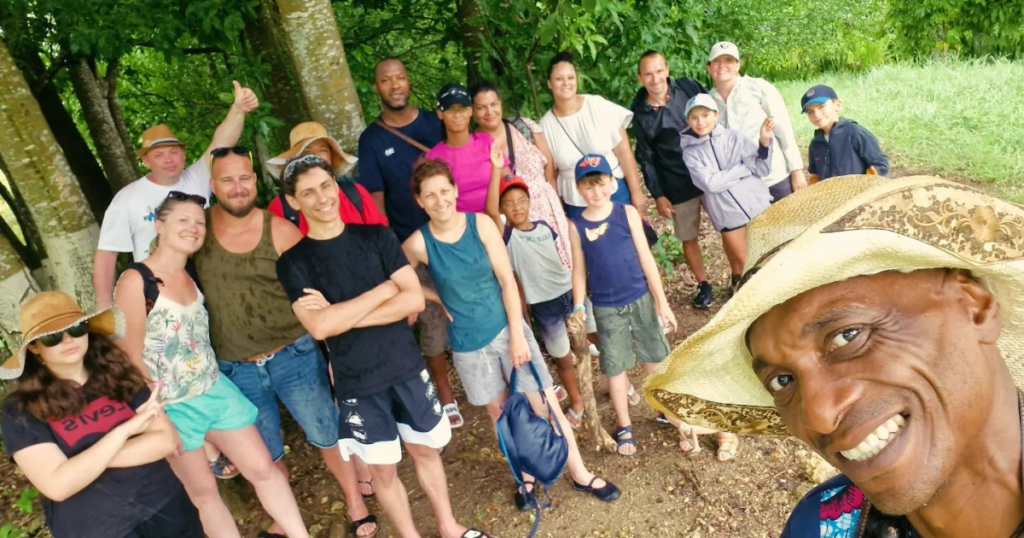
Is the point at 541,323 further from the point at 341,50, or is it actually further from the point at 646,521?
→ the point at 341,50

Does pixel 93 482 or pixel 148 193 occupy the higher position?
pixel 148 193

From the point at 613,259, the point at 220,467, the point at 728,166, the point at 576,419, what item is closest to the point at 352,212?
the point at 613,259

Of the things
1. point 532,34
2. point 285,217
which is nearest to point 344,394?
point 285,217

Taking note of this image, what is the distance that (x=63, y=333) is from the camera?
2.81 metres

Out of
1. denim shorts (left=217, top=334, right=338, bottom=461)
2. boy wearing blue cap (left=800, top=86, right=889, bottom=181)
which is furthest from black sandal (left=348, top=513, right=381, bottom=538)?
boy wearing blue cap (left=800, top=86, right=889, bottom=181)

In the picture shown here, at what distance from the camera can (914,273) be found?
1.21m

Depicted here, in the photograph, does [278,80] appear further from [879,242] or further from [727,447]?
[879,242]

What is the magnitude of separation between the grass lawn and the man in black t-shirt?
19.9 ft

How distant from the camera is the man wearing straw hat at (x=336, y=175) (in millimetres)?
3920

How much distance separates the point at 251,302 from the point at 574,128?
7.85 ft

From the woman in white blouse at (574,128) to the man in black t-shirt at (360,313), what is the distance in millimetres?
1753

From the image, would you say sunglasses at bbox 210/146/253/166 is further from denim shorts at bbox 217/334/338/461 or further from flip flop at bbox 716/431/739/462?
flip flop at bbox 716/431/739/462

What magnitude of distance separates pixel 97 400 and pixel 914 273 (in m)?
2.92

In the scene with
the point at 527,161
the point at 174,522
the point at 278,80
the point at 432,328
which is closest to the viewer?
the point at 174,522
